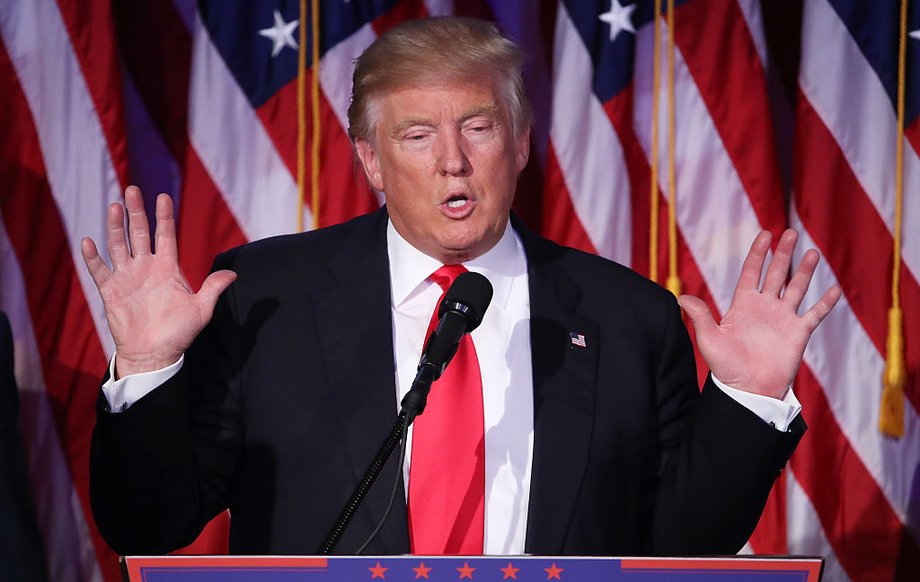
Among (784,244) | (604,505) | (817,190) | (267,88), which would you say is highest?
(267,88)

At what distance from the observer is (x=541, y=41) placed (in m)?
3.07

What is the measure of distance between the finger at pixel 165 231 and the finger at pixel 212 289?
0.21 ft

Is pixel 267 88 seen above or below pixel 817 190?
above

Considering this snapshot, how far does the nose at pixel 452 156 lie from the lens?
1705mm

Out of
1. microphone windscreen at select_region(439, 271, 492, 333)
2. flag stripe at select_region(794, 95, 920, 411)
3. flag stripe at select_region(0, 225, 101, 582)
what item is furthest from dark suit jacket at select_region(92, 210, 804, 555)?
flag stripe at select_region(794, 95, 920, 411)

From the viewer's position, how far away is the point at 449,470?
158 cm

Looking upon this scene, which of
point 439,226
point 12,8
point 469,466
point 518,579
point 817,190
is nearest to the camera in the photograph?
point 518,579

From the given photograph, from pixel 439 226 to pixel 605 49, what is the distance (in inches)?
58.0

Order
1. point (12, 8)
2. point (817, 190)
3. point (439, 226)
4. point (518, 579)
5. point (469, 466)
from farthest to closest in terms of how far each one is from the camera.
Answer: point (817, 190) → point (12, 8) → point (439, 226) → point (469, 466) → point (518, 579)

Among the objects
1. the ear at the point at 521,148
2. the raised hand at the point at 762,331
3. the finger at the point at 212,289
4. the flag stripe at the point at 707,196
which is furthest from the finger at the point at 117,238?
the flag stripe at the point at 707,196

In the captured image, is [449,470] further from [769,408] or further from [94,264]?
[94,264]

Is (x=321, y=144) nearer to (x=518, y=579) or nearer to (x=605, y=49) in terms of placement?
(x=605, y=49)

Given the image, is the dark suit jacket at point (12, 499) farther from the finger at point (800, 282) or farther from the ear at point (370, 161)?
the finger at point (800, 282)

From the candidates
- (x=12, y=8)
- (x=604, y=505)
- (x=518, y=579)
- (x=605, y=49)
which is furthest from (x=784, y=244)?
(x=12, y=8)
